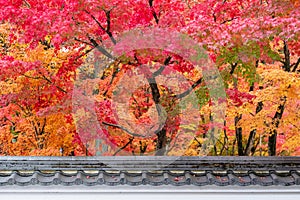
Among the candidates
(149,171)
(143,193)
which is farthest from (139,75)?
(143,193)

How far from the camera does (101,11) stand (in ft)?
20.2

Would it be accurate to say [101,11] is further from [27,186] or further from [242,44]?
[27,186]

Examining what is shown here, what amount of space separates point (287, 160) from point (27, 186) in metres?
2.72

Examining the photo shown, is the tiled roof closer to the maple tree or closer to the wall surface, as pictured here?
the wall surface

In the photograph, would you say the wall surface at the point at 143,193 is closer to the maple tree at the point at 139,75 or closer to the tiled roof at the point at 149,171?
the tiled roof at the point at 149,171

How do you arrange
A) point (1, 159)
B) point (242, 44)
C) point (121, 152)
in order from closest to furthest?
point (1, 159), point (242, 44), point (121, 152)

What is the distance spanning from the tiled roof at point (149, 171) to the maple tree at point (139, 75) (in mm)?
1780

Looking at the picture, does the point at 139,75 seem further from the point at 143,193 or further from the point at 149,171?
the point at 143,193

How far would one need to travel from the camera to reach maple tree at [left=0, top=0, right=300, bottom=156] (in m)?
5.58

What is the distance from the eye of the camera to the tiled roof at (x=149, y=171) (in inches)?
142

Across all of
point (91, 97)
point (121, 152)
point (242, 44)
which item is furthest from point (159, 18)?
point (121, 152)

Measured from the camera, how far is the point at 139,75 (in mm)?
7754

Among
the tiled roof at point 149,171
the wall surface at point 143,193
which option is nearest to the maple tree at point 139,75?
the tiled roof at point 149,171

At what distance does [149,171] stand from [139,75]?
411cm
